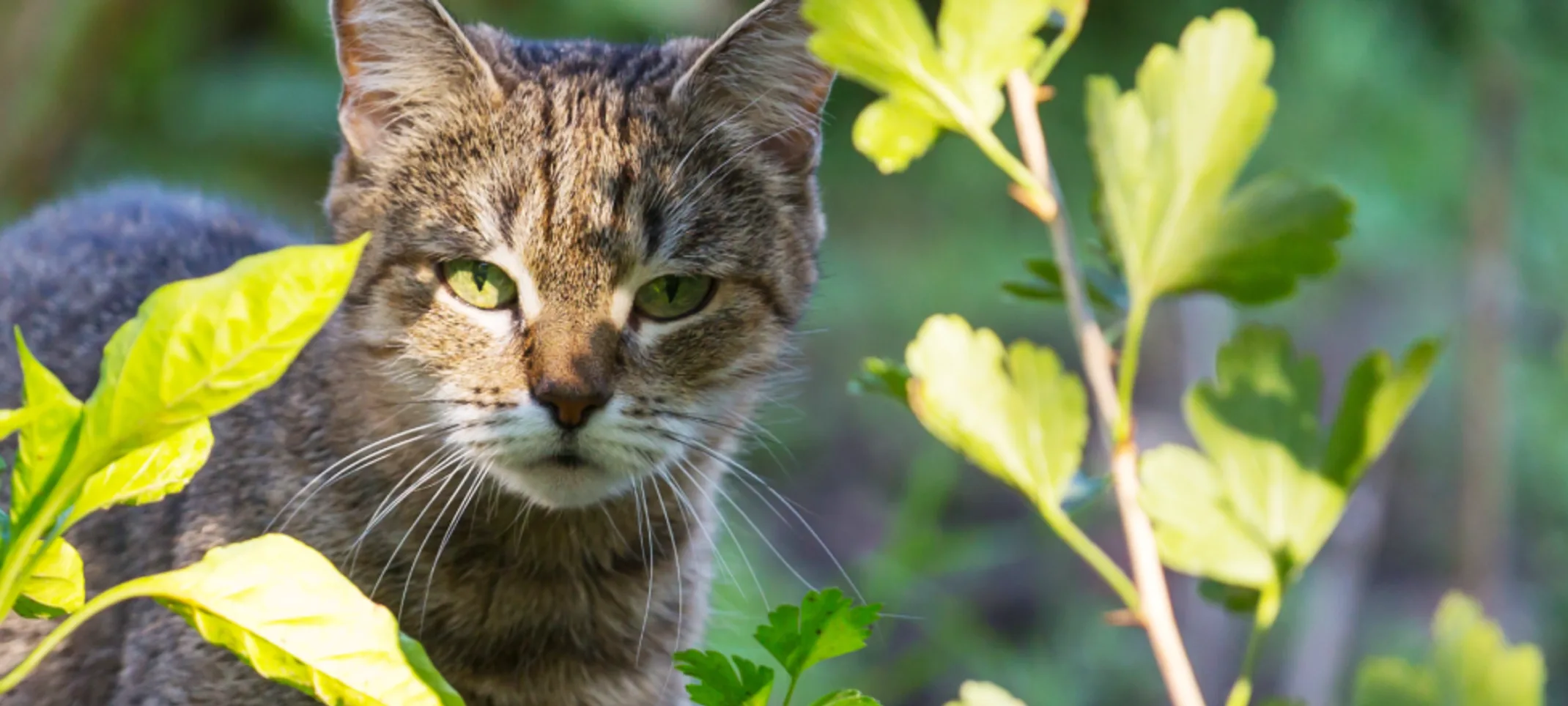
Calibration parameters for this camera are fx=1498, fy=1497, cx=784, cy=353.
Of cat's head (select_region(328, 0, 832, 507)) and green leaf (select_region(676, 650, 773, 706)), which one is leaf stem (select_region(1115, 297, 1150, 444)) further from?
cat's head (select_region(328, 0, 832, 507))

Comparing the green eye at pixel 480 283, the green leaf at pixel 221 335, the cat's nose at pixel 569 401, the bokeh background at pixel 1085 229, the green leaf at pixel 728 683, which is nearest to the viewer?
the green leaf at pixel 221 335

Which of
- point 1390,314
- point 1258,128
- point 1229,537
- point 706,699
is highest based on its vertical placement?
→ point 1390,314

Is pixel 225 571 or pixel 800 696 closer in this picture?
pixel 225 571

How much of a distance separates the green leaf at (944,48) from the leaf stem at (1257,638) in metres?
0.22

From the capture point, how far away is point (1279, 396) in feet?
1.92

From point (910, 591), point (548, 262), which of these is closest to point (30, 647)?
point (548, 262)

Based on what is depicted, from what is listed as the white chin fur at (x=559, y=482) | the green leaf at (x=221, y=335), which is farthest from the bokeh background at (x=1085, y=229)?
the green leaf at (x=221, y=335)

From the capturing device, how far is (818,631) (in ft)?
2.13

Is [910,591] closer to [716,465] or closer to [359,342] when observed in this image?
[716,465]

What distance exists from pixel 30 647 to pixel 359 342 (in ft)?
1.41

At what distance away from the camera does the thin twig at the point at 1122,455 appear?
56 cm

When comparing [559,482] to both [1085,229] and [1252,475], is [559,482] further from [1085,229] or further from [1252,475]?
[1085,229]

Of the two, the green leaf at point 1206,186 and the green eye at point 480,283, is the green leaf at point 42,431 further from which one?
the green eye at point 480,283

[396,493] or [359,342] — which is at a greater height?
[359,342]
